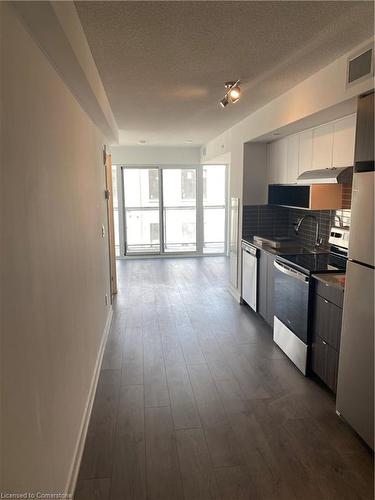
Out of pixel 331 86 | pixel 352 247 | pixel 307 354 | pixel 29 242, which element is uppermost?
pixel 331 86

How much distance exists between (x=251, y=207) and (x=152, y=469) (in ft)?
11.7

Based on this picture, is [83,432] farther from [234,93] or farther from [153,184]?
[153,184]

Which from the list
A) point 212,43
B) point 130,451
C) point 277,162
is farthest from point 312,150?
point 130,451

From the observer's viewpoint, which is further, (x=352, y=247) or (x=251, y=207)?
(x=251, y=207)

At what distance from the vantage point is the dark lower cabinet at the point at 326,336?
2.71m

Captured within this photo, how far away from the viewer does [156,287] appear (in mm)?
6062

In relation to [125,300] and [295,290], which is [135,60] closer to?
[295,290]

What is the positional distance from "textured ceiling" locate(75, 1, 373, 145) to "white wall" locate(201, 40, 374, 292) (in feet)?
0.28

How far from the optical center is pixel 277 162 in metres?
4.50

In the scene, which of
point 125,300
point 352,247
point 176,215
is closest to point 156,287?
point 125,300

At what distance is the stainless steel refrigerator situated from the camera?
2.16 m

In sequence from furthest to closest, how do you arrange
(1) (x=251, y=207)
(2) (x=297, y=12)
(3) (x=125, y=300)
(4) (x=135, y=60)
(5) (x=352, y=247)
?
(3) (x=125, y=300) < (1) (x=251, y=207) < (4) (x=135, y=60) < (5) (x=352, y=247) < (2) (x=297, y=12)

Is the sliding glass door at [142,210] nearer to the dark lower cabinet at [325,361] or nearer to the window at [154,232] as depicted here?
the window at [154,232]

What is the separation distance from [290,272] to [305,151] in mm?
1316
